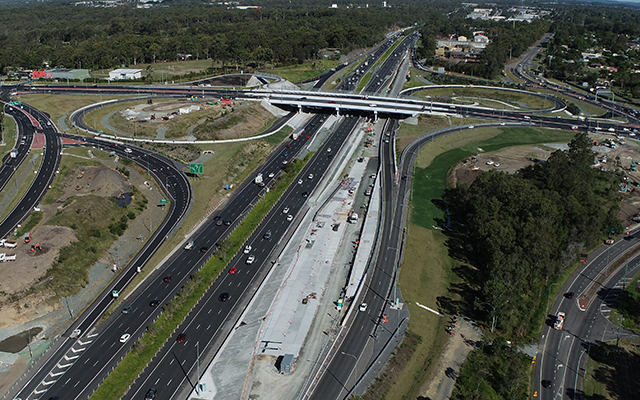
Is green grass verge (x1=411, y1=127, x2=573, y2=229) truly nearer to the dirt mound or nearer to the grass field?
the grass field

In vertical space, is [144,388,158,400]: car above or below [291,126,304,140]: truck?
below

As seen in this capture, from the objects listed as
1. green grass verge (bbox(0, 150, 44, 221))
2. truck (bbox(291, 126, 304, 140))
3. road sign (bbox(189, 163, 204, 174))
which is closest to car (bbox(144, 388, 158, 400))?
green grass verge (bbox(0, 150, 44, 221))

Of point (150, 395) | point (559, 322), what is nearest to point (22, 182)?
point (150, 395)

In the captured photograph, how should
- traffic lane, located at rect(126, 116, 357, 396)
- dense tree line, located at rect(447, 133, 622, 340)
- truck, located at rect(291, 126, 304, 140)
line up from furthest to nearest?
truck, located at rect(291, 126, 304, 140)
dense tree line, located at rect(447, 133, 622, 340)
traffic lane, located at rect(126, 116, 357, 396)

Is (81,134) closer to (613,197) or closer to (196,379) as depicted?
(196,379)

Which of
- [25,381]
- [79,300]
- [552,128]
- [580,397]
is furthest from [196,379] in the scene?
[552,128]

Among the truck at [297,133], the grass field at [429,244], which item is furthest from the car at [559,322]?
the truck at [297,133]
